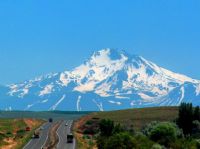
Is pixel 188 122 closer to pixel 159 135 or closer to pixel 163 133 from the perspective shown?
pixel 159 135

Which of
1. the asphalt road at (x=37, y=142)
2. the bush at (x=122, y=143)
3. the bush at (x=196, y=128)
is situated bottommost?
the bush at (x=122, y=143)

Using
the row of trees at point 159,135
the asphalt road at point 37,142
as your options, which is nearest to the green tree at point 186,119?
the row of trees at point 159,135

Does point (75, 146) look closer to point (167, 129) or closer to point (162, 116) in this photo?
point (167, 129)

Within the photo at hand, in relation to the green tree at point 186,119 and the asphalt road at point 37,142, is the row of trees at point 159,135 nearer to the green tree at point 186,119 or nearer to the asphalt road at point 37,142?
the green tree at point 186,119

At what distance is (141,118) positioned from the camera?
199 meters

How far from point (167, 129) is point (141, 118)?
266 feet

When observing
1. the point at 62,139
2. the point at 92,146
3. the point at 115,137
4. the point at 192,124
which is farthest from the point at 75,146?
the point at 115,137

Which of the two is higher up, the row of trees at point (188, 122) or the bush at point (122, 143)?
the row of trees at point (188, 122)

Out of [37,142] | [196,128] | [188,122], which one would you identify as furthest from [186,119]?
[37,142]

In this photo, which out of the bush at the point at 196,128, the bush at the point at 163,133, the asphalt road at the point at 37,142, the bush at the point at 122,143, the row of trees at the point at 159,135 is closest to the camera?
the bush at the point at 122,143

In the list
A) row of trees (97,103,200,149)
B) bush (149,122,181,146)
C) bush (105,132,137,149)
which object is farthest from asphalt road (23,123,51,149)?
bush (105,132,137,149)

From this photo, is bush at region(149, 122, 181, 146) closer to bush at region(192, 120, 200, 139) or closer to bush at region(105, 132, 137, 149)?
bush at region(192, 120, 200, 139)

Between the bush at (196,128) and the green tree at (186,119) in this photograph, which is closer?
the bush at (196,128)

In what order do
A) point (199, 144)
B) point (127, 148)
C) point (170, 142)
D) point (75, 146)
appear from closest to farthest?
1. point (127, 148)
2. point (199, 144)
3. point (170, 142)
4. point (75, 146)
